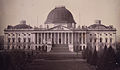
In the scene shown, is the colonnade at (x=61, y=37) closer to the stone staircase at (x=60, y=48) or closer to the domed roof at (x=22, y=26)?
the stone staircase at (x=60, y=48)

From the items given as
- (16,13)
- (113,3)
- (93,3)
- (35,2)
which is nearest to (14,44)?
(16,13)

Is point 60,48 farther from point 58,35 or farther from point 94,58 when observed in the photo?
point 94,58

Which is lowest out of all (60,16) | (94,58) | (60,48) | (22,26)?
(94,58)

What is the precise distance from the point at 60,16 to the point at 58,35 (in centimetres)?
30

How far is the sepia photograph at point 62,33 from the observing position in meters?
3.73

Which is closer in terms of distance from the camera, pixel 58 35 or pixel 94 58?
pixel 94 58

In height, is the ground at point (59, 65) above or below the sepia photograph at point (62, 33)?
below

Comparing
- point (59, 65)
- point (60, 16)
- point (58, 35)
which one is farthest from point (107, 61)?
point (60, 16)

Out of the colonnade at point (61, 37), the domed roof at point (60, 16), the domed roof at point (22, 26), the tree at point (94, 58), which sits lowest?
the tree at point (94, 58)

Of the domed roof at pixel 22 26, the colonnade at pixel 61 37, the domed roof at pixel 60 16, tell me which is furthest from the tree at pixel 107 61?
the domed roof at pixel 22 26

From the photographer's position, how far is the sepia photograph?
373 cm

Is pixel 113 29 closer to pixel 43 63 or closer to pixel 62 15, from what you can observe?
pixel 62 15

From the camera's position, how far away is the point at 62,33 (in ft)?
12.5

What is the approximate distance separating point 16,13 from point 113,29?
1.54 meters
